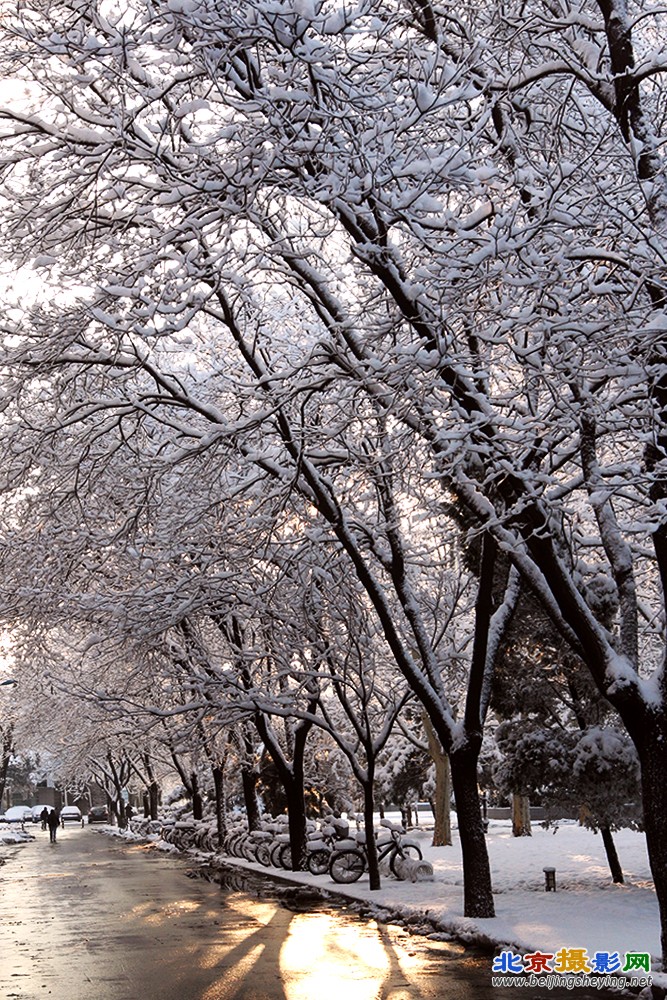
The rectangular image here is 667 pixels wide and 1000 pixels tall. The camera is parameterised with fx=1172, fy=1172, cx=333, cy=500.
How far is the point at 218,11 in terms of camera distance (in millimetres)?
9680

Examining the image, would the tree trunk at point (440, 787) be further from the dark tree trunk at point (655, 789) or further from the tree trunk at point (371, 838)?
the dark tree trunk at point (655, 789)

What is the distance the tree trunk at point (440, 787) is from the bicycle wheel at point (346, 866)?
28.4 ft

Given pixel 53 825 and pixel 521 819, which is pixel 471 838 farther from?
pixel 53 825

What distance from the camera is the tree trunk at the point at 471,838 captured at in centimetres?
1508

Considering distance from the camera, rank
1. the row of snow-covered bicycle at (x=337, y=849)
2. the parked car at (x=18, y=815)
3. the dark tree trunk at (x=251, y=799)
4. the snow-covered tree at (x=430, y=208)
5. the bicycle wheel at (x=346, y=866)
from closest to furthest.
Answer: the snow-covered tree at (x=430, y=208)
the bicycle wheel at (x=346, y=866)
the row of snow-covered bicycle at (x=337, y=849)
the dark tree trunk at (x=251, y=799)
the parked car at (x=18, y=815)

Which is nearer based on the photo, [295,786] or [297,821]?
[295,786]

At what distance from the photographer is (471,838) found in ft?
50.1

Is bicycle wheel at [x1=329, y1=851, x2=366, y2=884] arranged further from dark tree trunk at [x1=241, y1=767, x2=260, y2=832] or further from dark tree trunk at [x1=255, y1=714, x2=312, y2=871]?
dark tree trunk at [x1=241, y1=767, x2=260, y2=832]

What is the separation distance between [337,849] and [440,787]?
1018 cm

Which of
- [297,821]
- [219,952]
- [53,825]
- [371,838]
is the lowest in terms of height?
[219,952]

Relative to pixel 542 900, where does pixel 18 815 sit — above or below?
above

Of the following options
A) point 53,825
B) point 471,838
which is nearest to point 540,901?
point 471,838

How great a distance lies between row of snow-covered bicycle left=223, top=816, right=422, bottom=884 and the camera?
22772 millimetres

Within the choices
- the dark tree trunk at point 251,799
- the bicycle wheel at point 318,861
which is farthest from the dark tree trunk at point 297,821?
the dark tree trunk at point 251,799
